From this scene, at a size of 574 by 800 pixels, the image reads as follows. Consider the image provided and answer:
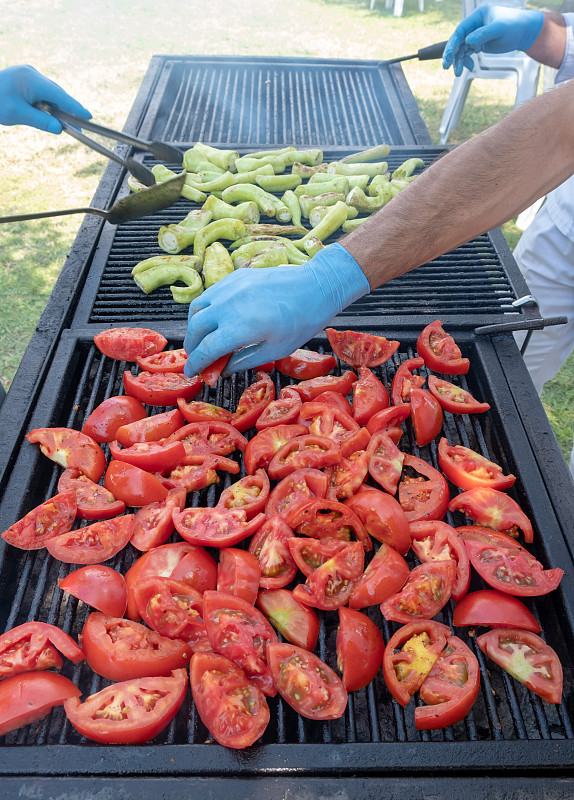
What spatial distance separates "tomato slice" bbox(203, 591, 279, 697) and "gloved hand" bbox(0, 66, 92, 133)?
2927mm

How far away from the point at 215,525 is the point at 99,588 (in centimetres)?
44

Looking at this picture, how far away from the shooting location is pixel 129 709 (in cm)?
161

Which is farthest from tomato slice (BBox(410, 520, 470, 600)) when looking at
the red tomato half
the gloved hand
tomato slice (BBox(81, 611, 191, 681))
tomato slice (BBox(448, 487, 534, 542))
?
the gloved hand

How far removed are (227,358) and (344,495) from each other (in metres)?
0.77

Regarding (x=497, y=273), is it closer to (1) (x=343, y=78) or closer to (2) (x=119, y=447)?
(2) (x=119, y=447)

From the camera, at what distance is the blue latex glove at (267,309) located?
2244 mm

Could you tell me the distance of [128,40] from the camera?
10.8 metres

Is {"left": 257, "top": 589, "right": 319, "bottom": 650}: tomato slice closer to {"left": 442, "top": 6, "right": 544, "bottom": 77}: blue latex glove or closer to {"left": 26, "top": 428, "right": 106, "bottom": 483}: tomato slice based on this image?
{"left": 26, "top": 428, "right": 106, "bottom": 483}: tomato slice

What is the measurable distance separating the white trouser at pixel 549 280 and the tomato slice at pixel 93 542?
273 centimetres

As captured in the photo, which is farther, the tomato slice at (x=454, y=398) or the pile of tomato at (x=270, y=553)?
the tomato slice at (x=454, y=398)

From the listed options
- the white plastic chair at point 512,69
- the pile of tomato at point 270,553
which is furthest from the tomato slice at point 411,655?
the white plastic chair at point 512,69

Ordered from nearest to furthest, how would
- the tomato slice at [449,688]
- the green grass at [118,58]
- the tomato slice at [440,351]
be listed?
the tomato slice at [449,688] < the tomato slice at [440,351] < the green grass at [118,58]

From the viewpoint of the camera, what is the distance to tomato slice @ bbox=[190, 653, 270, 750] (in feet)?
5.08

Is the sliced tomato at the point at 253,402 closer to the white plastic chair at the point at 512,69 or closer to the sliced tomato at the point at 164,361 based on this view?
the sliced tomato at the point at 164,361
